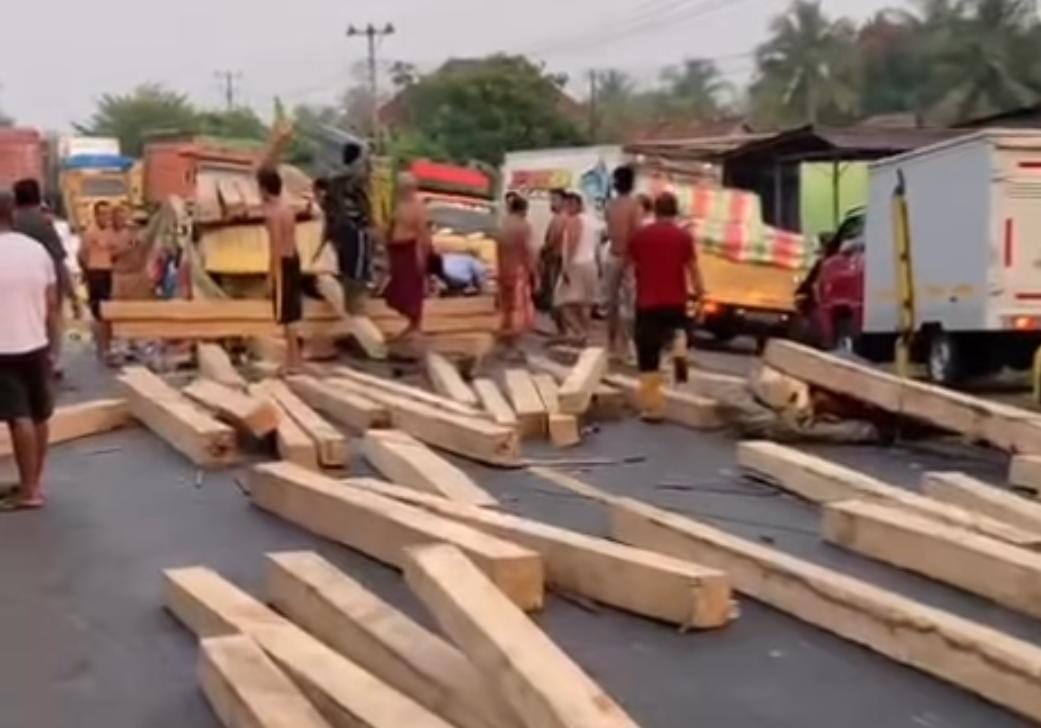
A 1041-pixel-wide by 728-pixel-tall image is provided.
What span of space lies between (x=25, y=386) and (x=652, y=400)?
209 inches

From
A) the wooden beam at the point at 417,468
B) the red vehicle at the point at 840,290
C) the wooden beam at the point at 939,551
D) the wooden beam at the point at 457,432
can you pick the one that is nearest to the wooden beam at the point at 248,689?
the wooden beam at the point at 939,551

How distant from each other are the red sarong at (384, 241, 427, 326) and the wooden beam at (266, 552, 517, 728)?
10982mm

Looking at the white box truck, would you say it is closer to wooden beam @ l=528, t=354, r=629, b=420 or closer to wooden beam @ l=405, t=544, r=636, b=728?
wooden beam @ l=528, t=354, r=629, b=420

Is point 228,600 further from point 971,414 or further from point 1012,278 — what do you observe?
point 1012,278

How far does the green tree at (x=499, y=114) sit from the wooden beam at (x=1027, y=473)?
58.3m

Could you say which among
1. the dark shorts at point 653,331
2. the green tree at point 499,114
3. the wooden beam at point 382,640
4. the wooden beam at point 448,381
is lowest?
the wooden beam at point 448,381

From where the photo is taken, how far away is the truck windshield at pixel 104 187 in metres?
50.8

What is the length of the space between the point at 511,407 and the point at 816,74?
71.0m

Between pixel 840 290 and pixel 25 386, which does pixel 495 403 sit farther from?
pixel 840 290

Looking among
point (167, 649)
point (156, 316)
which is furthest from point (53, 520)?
point (156, 316)

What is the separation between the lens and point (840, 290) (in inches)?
945

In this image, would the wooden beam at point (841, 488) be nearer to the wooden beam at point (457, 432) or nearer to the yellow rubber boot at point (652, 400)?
the wooden beam at point (457, 432)

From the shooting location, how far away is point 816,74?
273 feet

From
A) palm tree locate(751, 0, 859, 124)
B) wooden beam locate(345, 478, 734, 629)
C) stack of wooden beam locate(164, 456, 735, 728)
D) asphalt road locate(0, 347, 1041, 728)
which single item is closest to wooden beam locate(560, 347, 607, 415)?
asphalt road locate(0, 347, 1041, 728)
